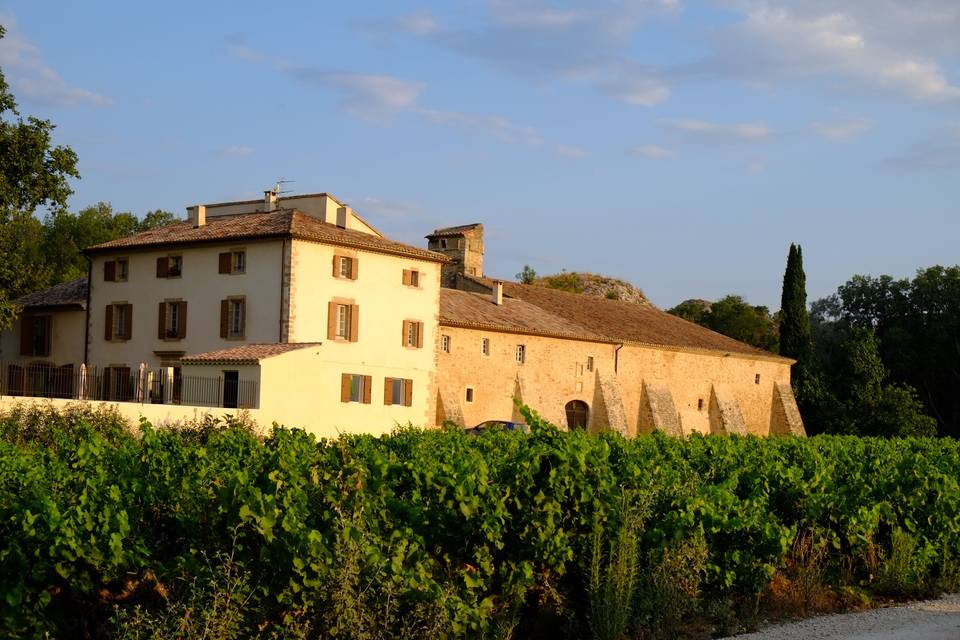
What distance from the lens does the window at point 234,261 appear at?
37.5 metres

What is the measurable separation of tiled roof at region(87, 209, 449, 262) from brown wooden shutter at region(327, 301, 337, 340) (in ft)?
6.92

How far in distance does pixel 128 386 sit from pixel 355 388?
26.3 feet

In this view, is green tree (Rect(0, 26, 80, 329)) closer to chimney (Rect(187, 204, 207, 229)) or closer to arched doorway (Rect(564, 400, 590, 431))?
chimney (Rect(187, 204, 207, 229))

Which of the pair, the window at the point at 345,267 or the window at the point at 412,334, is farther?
the window at the point at 412,334

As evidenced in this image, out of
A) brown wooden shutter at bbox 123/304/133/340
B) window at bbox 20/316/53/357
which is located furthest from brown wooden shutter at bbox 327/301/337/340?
window at bbox 20/316/53/357

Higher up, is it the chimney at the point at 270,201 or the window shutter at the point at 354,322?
the chimney at the point at 270,201

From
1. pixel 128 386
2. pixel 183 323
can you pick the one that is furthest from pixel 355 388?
pixel 128 386

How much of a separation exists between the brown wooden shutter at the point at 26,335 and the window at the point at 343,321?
13.5 m

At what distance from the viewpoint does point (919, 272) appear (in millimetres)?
66062

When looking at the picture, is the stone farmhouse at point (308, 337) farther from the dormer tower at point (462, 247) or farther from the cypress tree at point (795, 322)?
the cypress tree at point (795, 322)

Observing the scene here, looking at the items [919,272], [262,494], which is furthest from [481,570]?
[919,272]

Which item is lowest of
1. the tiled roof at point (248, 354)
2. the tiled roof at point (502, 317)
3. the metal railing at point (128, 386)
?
the metal railing at point (128, 386)

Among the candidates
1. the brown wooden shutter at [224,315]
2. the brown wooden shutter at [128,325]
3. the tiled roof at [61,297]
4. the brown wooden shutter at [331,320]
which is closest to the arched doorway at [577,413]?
the brown wooden shutter at [331,320]

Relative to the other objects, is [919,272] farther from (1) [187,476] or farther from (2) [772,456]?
(1) [187,476]
